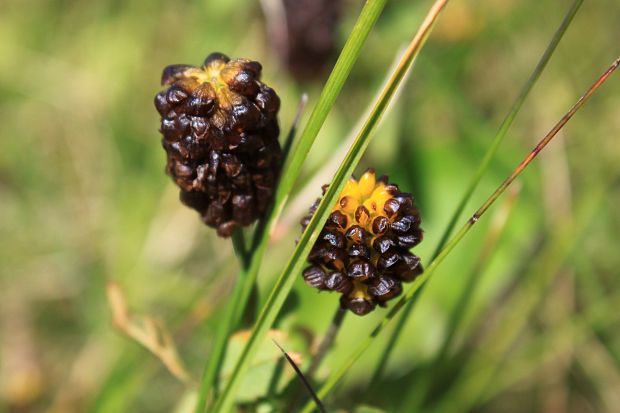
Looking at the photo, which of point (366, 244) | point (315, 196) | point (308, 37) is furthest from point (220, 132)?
point (308, 37)

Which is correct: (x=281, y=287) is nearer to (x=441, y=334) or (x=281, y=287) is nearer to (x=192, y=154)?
(x=192, y=154)

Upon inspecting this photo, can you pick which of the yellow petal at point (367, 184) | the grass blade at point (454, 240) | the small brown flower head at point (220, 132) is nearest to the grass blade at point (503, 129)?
the grass blade at point (454, 240)

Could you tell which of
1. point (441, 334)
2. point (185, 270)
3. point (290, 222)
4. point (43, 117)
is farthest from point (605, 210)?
point (43, 117)

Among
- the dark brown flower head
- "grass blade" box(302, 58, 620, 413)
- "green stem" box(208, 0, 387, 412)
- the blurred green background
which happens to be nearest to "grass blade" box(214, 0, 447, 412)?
"green stem" box(208, 0, 387, 412)

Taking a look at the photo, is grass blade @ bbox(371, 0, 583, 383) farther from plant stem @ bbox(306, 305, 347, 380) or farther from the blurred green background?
the blurred green background

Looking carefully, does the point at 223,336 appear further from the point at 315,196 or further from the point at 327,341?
the point at 315,196

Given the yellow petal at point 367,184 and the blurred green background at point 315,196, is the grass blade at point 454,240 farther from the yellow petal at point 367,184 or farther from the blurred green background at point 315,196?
the blurred green background at point 315,196
